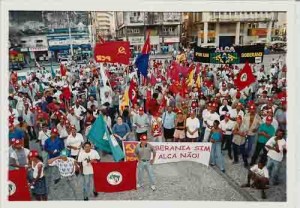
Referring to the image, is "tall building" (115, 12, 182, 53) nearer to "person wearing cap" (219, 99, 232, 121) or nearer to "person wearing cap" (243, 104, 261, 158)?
"person wearing cap" (219, 99, 232, 121)

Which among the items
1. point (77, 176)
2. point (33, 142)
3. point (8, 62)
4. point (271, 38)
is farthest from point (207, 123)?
point (8, 62)

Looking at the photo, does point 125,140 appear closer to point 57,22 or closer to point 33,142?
point 33,142

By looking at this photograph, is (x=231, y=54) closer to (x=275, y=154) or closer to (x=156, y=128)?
(x=156, y=128)

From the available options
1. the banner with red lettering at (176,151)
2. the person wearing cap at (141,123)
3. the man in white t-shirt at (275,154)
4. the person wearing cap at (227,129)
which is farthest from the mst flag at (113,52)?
the man in white t-shirt at (275,154)

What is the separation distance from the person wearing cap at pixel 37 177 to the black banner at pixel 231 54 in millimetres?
3098

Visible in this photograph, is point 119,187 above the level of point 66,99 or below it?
below

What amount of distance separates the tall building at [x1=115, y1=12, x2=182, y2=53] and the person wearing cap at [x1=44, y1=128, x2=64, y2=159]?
1.78m

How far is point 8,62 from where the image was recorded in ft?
16.4

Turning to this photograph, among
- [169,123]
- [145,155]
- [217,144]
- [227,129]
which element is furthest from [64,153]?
[227,129]

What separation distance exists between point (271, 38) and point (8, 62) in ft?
12.4

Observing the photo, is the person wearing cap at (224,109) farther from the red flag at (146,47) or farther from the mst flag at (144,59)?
the red flag at (146,47)

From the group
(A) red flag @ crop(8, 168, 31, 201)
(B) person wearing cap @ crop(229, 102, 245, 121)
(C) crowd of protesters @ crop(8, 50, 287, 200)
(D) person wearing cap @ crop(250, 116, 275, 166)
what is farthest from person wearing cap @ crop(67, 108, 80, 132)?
(D) person wearing cap @ crop(250, 116, 275, 166)

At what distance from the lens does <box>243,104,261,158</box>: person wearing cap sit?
530 centimetres

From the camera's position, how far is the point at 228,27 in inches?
222
